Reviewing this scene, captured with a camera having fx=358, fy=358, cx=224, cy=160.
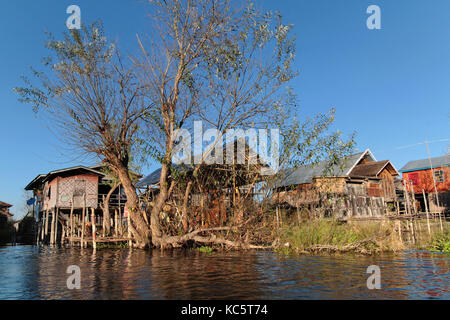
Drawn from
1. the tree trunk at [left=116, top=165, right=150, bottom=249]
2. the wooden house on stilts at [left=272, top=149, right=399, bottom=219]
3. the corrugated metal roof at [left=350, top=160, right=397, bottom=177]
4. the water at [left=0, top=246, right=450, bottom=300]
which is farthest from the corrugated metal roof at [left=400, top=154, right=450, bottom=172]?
the tree trunk at [left=116, top=165, right=150, bottom=249]

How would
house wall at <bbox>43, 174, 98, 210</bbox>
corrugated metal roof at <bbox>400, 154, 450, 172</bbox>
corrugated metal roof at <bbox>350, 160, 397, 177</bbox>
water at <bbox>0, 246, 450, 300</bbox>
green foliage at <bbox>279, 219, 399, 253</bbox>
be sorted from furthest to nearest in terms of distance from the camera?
corrugated metal roof at <bbox>400, 154, 450, 172</bbox>, corrugated metal roof at <bbox>350, 160, 397, 177</bbox>, house wall at <bbox>43, 174, 98, 210</bbox>, green foliage at <bbox>279, 219, 399, 253</bbox>, water at <bbox>0, 246, 450, 300</bbox>

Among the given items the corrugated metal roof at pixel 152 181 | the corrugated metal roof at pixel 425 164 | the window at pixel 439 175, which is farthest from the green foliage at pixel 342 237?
the corrugated metal roof at pixel 425 164

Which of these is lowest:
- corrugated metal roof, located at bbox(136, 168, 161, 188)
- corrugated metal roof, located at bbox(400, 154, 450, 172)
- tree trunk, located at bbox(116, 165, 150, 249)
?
tree trunk, located at bbox(116, 165, 150, 249)

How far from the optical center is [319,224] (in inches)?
534

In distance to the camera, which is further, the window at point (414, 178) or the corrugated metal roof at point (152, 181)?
the window at point (414, 178)

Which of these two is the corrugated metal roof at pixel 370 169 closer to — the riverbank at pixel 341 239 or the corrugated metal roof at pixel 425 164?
the corrugated metal roof at pixel 425 164

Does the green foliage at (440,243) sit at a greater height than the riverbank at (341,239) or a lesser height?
lesser

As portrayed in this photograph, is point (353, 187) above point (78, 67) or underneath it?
underneath

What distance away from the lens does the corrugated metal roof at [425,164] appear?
37.3m

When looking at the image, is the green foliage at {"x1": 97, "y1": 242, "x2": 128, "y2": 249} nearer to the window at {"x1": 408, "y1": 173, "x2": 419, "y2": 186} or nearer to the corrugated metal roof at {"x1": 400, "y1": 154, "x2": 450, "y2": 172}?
the window at {"x1": 408, "y1": 173, "x2": 419, "y2": 186}

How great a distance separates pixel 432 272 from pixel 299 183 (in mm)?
20261

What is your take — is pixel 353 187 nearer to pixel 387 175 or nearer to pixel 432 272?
pixel 387 175

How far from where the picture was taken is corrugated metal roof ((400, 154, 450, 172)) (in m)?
37.3
